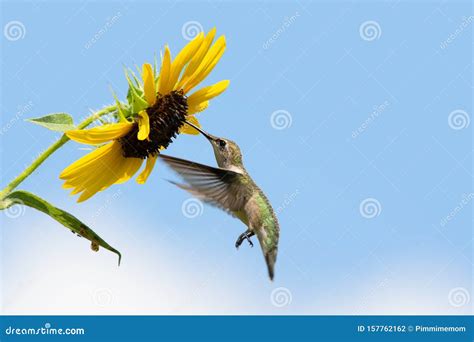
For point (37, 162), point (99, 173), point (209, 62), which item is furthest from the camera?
point (99, 173)

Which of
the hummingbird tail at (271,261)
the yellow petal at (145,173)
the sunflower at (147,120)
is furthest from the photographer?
the hummingbird tail at (271,261)

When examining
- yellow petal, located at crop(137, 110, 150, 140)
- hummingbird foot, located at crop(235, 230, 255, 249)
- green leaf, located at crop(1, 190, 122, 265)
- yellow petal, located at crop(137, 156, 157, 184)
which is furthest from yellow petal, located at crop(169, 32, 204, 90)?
hummingbird foot, located at crop(235, 230, 255, 249)

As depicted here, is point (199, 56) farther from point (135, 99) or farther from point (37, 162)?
point (37, 162)

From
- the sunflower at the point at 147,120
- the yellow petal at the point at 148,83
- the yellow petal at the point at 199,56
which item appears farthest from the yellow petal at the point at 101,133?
the yellow petal at the point at 199,56

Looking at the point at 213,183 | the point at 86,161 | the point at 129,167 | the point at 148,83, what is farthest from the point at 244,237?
the point at 148,83

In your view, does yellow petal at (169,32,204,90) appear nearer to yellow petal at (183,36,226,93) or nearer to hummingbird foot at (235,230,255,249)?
yellow petal at (183,36,226,93)

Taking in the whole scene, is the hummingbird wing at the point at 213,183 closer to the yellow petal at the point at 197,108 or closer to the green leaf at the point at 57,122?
the yellow petal at the point at 197,108

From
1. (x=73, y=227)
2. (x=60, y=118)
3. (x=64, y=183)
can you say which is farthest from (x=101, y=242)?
(x=60, y=118)
